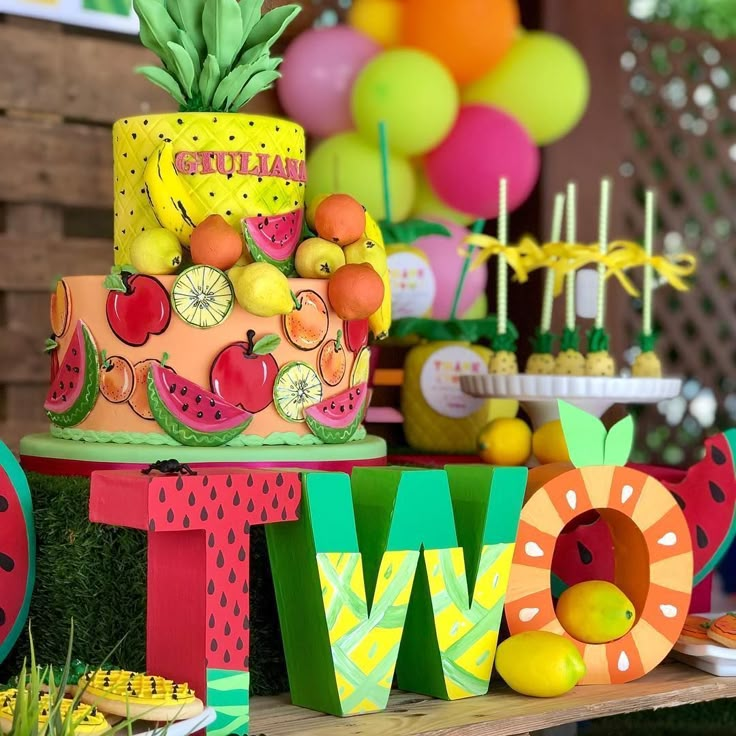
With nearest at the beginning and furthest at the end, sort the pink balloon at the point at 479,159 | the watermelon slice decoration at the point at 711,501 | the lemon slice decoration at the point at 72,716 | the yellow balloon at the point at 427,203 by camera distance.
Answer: the lemon slice decoration at the point at 72,716
the watermelon slice decoration at the point at 711,501
the pink balloon at the point at 479,159
the yellow balloon at the point at 427,203

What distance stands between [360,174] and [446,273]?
0.30 metres

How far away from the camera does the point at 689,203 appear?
4.46 metres

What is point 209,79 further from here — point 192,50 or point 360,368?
point 360,368

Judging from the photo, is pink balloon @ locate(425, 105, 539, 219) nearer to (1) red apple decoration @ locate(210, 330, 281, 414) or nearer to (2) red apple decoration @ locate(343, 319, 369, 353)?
(2) red apple decoration @ locate(343, 319, 369, 353)

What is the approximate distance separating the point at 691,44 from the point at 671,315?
972 mm

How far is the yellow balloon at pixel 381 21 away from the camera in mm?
3029

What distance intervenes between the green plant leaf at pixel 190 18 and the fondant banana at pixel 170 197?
0.54 feet

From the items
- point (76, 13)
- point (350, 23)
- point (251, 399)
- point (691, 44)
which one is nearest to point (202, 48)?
point (251, 399)

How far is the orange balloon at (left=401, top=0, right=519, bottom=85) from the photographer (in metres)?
2.95

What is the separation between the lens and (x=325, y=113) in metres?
2.94

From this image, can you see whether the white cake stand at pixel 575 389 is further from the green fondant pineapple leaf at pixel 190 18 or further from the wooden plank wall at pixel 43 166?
the wooden plank wall at pixel 43 166

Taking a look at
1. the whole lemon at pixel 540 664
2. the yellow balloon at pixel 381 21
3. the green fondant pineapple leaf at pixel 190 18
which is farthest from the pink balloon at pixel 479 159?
the whole lemon at pixel 540 664

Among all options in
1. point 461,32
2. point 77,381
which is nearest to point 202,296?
point 77,381

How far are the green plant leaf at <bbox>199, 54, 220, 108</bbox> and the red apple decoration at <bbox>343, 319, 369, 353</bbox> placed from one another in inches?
15.8
